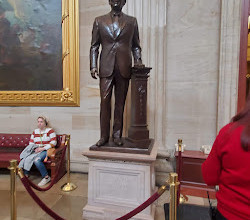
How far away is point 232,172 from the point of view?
122 centimetres

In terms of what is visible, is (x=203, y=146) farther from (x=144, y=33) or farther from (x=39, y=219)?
(x=39, y=219)

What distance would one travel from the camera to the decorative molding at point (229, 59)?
3.52 metres

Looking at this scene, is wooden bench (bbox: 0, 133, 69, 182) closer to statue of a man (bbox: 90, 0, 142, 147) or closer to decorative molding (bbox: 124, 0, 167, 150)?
decorative molding (bbox: 124, 0, 167, 150)

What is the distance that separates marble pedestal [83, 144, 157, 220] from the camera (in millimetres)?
2521

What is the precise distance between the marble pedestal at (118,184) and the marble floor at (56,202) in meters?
0.32

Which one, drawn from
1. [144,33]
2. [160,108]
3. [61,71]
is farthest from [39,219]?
[144,33]

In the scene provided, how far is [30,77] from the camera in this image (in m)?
4.54

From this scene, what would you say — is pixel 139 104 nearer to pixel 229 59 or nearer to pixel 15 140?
pixel 229 59

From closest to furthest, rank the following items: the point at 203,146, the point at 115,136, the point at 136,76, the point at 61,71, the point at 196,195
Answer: the point at 136,76 < the point at 115,136 < the point at 196,195 < the point at 203,146 < the point at 61,71

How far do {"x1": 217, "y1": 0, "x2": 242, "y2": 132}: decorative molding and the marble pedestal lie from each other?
173cm

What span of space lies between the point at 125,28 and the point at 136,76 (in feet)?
2.03

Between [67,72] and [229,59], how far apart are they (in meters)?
3.01

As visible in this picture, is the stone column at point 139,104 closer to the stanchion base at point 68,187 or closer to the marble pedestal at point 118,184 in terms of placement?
the marble pedestal at point 118,184

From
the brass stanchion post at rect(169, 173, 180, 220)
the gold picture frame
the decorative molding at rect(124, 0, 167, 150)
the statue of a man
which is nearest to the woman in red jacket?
the brass stanchion post at rect(169, 173, 180, 220)
